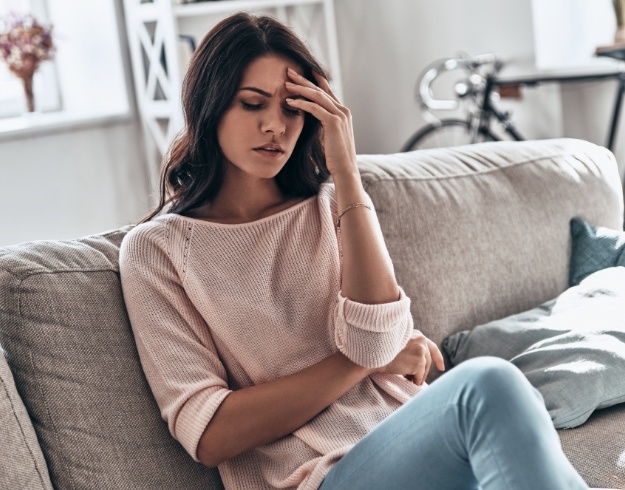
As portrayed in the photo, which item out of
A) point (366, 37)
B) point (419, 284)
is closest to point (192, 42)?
point (366, 37)

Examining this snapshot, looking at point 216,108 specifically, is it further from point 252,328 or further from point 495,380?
point 495,380

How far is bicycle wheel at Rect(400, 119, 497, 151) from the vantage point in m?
4.44

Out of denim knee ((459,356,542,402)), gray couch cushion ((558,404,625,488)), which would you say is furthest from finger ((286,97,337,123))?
gray couch cushion ((558,404,625,488))

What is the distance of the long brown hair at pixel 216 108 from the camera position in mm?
1522

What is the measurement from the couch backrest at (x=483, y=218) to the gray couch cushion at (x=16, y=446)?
80 cm

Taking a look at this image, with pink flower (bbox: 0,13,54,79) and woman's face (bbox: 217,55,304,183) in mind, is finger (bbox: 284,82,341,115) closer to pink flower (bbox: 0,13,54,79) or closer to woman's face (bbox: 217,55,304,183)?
woman's face (bbox: 217,55,304,183)

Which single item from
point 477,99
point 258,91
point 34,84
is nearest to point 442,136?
point 477,99

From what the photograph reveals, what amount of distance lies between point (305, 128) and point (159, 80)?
2.67m

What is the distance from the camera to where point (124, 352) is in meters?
1.47

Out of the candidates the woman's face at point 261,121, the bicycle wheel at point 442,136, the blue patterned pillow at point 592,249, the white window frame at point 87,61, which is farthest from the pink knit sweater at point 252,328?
the bicycle wheel at point 442,136

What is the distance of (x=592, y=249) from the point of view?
204cm

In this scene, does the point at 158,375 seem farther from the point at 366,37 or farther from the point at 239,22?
the point at 366,37

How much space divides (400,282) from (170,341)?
0.60m

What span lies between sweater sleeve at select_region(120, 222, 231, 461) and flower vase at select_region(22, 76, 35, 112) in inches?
109
